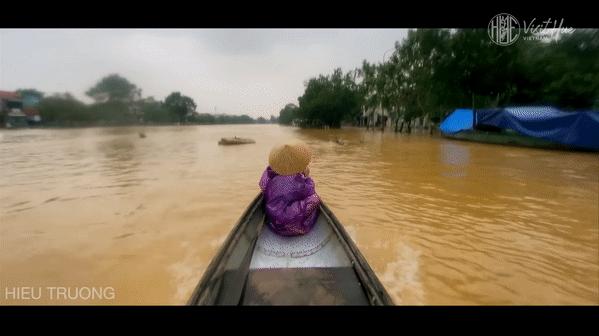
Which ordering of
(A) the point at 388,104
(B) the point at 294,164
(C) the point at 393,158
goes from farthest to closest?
(A) the point at 388,104
(C) the point at 393,158
(B) the point at 294,164

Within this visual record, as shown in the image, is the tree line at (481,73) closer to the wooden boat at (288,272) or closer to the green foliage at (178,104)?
the wooden boat at (288,272)

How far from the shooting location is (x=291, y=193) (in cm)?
378

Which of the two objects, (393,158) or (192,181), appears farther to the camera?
(393,158)

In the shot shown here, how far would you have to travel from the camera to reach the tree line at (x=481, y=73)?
1393cm

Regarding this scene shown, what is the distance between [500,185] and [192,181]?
27.5 feet

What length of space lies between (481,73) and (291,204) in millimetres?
22018

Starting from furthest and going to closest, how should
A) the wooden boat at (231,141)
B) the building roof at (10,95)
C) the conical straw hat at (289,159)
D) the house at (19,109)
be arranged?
1. the building roof at (10,95)
2. the house at (19,109)
3. the wooden boat at (231,141)
4. the conical straw hat at (289,159)

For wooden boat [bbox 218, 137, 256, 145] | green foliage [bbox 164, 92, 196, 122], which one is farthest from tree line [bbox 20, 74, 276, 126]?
wooden boat [bbox 218, 137, 256, 145]

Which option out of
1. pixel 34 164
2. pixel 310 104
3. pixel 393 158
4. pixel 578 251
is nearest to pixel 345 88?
pixel 310 104

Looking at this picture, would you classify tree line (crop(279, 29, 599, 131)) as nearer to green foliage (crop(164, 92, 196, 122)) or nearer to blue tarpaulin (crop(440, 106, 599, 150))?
blue tarpaulin (crop(440, 106, 599, 150))

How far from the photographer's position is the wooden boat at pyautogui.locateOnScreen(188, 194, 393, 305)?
242 cm

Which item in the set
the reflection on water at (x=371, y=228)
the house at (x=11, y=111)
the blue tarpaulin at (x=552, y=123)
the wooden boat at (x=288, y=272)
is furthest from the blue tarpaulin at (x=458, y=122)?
the house at (x=11, y=111)

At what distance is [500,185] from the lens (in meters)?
7.77
